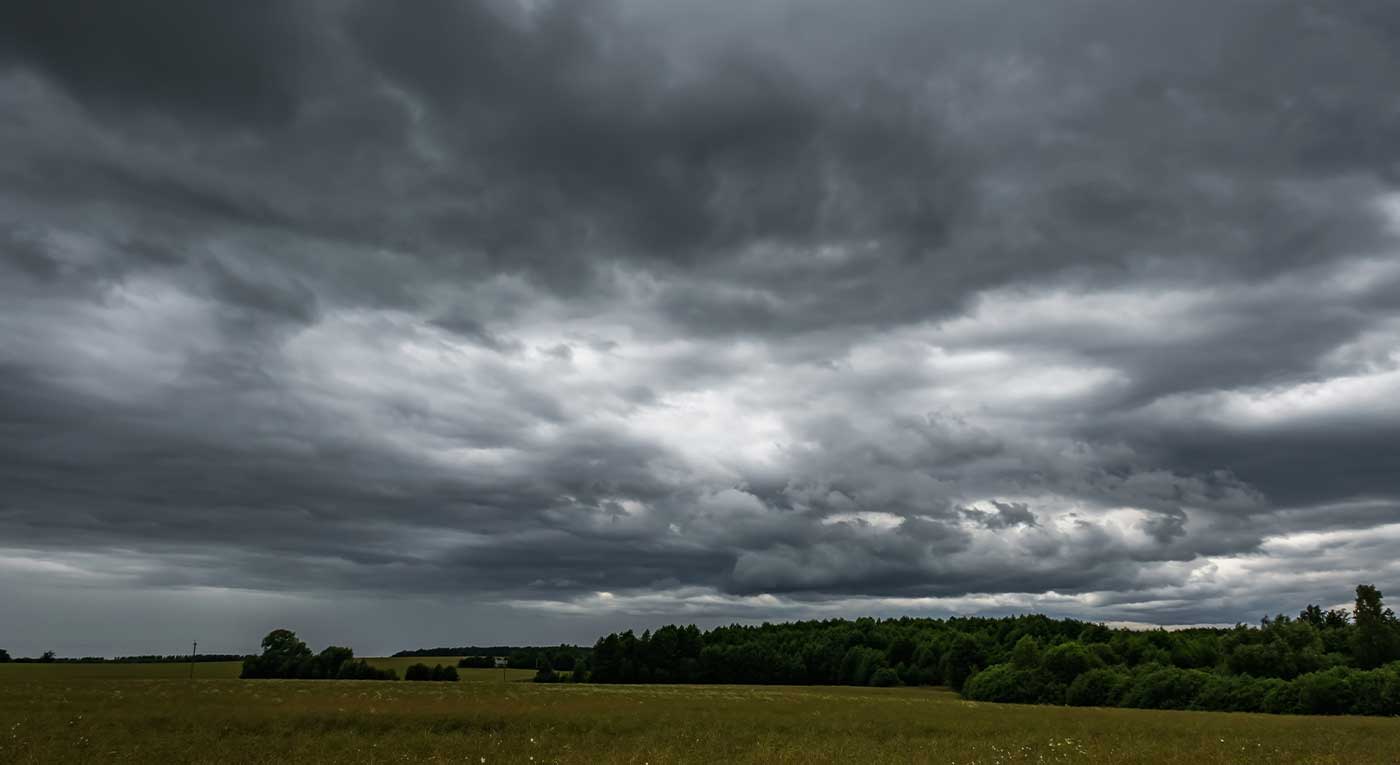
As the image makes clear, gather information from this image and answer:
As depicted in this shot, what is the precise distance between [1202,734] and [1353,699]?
55.2 metres

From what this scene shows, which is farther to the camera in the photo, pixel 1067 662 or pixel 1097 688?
pixel 1067 662

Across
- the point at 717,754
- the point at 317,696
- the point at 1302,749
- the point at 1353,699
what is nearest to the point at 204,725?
the point at 317,696

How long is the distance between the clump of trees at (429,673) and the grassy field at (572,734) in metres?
73.2

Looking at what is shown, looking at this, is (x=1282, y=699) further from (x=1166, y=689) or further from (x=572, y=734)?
(x=572, y=734)

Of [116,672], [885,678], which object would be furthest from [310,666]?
[885,678]

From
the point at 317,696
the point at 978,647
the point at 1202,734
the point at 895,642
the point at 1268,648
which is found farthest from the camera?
the point at 895,642

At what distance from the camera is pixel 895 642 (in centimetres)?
18462

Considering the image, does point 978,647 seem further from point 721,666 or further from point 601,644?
point 601,644

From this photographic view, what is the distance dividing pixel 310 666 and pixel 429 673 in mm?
21888

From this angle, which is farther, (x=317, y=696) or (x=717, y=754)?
(x=317, y=696)

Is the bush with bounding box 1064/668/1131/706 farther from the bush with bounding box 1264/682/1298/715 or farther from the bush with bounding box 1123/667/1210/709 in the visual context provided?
the bush with bounding box 1264/682/1298/715

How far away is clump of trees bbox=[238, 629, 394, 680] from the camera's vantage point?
13625 cm

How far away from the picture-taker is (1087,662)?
400 feet

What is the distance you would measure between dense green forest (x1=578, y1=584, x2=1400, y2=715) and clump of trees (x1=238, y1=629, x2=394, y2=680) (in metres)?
42.8
